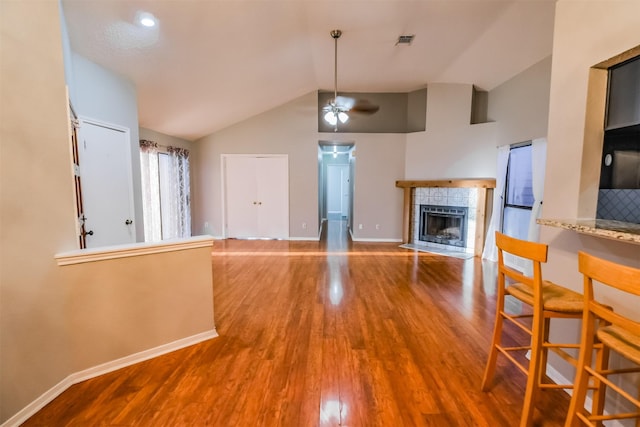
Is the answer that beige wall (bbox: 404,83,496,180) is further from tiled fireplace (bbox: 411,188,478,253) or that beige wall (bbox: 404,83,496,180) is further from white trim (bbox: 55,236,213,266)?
white trim (bbox: 55,236,213,266)

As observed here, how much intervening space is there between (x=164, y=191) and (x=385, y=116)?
4920mm

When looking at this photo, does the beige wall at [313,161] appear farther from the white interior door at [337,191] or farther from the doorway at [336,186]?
the white interior door at [337,191]

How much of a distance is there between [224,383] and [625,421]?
2258 mm

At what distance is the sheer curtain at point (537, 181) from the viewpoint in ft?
12.3

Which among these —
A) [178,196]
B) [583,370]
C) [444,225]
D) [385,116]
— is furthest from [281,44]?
[444,225]

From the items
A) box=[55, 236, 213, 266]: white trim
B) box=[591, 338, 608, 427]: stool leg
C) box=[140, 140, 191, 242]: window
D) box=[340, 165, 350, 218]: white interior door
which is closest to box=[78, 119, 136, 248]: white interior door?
box=[55, 236, 213, 266]: white trim

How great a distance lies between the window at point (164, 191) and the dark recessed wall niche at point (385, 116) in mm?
3190

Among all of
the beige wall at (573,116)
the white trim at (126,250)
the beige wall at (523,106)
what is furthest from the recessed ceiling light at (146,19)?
the beige wall at (523,106)

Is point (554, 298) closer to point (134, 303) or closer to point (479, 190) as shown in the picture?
point (134, 303)

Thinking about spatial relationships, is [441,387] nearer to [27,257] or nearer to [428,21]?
[27,257]

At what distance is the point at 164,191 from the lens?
5.49m

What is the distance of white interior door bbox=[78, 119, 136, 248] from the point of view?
285 cm

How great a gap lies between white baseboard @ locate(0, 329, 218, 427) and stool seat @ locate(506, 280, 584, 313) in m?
2.30

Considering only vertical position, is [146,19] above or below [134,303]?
above
